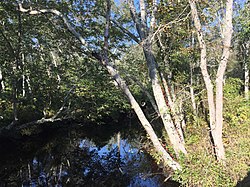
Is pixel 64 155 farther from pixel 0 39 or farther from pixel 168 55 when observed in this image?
pixel 168 55

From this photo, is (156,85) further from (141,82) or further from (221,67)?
(141,82)

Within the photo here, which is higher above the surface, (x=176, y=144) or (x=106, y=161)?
(x=176, y=144)

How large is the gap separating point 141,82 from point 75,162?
537cm

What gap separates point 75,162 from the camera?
10930 millimetres

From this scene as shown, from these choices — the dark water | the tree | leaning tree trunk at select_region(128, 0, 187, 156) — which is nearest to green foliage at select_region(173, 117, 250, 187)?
the tree

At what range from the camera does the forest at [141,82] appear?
588 centimetres

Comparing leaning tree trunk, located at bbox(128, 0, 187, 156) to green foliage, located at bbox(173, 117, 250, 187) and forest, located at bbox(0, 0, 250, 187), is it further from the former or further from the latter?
green foliage, located at bbox(173, 117, 250, 187)

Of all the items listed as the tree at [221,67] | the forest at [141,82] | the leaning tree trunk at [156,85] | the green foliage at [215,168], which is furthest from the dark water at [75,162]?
the tree at [221,67]

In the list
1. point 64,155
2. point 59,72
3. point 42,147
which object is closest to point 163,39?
point 59,72

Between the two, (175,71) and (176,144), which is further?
(175,71)

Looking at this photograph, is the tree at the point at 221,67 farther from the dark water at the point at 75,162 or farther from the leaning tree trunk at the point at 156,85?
the dark water at the point at 75,162

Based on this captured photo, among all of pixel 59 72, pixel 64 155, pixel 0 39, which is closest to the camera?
pixel 0 39

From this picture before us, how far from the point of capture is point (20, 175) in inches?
358

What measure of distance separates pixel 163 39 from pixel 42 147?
A: 31.5ft
